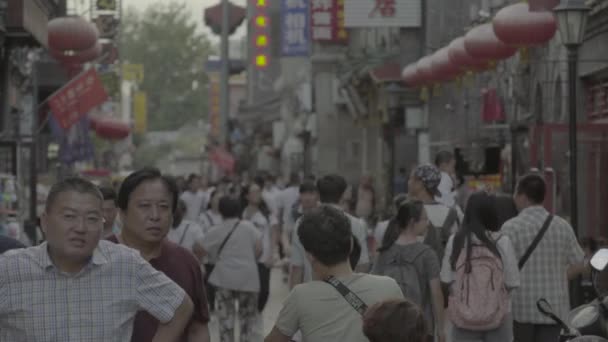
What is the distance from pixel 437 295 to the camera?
1009 centimetres

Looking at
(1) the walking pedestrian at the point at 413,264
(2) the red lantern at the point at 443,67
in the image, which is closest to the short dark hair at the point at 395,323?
(1) the walking pedestrian at the point at 413,264

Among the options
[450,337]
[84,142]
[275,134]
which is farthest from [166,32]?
[450,337]

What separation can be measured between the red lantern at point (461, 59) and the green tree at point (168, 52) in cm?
9574

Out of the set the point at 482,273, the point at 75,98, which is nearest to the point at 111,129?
the point at 75,98

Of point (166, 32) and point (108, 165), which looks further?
point (166, 32)

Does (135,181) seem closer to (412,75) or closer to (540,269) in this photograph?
(540,269)

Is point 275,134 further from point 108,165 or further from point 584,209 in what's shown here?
point 584,209

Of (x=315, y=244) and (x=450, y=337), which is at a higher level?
(x=315, y=244)

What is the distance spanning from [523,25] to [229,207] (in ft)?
14.8

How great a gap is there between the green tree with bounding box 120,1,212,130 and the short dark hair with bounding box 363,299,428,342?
11319cm

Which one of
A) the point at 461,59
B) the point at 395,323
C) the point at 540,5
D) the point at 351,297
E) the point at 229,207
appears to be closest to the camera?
the point at 395,323

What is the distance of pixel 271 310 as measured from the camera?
816 inches

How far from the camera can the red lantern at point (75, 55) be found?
24781mm

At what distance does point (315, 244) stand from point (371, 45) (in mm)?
38727
